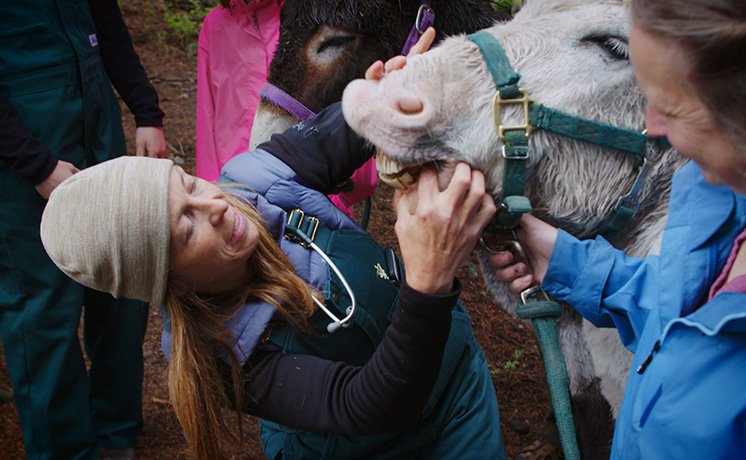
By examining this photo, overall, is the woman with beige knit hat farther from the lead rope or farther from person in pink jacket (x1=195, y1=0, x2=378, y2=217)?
person in pink jacket (x1=195, y1=0, x2=378, y2=217)

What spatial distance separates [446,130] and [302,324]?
0.71m

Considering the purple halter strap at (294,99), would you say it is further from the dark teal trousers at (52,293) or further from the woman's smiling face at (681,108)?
the woman's smiling face at (681,108)

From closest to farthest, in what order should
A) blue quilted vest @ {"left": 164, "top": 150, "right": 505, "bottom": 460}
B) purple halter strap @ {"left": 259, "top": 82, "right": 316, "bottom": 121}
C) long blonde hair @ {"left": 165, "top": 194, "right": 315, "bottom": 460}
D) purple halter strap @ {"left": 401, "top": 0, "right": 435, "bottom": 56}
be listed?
long blonde hair @ {"left": 165, "top": 194, "right": 315, "bottom": 460} → blue quilted vest @ {"left": 164, "top": 150, "right": 505, "bottom": 460} → purple halter strap @ {"left": 401, "top": 0, "right": 435, "bottom": 56} → purple halter strap @ {"left": 259, "top": 82, "right": 316, "bottom": 121}

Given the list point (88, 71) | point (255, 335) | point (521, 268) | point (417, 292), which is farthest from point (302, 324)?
point (88, 71)

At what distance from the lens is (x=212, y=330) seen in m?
1.48

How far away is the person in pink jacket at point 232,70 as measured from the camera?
2.97 meters

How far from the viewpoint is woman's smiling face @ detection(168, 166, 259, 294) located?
1.39 meters

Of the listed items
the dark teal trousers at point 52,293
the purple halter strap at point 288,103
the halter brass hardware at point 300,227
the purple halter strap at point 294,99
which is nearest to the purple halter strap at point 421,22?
the purple halter strap at point 294,99

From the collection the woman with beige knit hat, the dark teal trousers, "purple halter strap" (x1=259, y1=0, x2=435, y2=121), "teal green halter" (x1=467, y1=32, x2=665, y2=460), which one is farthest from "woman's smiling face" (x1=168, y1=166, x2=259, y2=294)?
the dark teal trousers

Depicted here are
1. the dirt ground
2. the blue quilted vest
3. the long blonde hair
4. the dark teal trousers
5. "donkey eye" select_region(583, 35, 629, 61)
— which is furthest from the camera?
the dirt ground

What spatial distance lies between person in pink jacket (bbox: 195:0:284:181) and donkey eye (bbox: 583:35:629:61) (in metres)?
2.06

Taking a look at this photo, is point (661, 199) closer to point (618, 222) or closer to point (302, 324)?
point (618, 222)

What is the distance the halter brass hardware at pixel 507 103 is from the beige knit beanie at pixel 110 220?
846mm

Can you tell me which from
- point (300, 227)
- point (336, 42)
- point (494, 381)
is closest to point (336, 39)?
point (336, 42)
